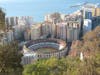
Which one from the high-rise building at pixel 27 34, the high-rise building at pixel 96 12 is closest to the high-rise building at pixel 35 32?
the high-rise building at pixel 27 34

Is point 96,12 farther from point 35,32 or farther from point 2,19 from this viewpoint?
point 2,19

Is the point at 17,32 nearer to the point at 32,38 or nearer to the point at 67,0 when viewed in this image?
the point at 32,38

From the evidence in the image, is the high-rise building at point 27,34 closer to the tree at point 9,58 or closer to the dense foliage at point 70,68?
the dense foliage at point 70,68

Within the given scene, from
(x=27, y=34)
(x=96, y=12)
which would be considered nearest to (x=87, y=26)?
(x=27, y=34)

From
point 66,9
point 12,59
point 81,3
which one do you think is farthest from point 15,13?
point 12,59

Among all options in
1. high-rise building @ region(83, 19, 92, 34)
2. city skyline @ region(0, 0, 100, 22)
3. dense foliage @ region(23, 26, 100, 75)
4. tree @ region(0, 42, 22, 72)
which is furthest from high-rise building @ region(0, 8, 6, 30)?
city skyline @ region(0, 0, 100, 22)
